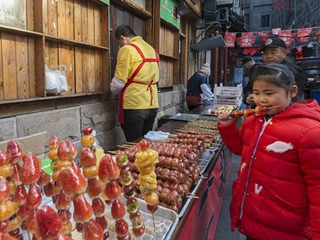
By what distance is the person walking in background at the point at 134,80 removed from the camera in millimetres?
3467

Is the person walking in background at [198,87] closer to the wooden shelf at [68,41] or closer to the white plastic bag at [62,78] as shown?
the wooden shelf at [68,41]

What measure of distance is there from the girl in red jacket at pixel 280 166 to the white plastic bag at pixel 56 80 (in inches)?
82.2

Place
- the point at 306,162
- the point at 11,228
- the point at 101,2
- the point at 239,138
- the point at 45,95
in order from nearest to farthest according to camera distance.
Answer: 1. the point at 11,228
2. the point at 306,162
3. the point at 239,138
4. the point at 45,95
5. the point at 101,2

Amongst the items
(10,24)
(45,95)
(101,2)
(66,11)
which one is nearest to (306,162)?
(45,95)

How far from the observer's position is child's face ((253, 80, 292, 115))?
1560 millimetres

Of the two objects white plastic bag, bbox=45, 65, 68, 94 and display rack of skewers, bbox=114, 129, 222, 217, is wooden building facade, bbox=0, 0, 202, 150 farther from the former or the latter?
display rack of skewers, bbox=114, 129, 222, 217

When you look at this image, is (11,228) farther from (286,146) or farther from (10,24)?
(10,24)

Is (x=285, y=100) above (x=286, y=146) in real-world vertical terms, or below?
above

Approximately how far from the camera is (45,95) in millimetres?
2695

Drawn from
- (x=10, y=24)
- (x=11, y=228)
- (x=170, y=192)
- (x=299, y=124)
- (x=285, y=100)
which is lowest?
(x=170, y=192)

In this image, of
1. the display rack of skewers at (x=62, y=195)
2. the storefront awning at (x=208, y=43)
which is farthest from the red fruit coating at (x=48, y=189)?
the storefront awning at (x=208, y=43)

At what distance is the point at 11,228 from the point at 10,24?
2.15 metres

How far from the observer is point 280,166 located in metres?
Result: 1.53

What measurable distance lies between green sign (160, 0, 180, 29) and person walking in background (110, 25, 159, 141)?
7.09 feet
